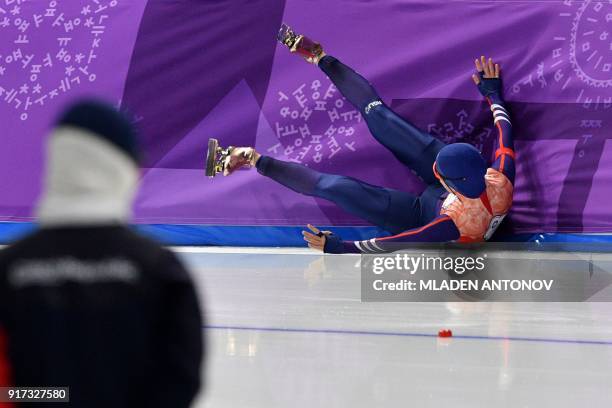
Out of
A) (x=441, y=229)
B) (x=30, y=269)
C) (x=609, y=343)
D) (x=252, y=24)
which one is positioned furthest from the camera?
(x=252, y=24)

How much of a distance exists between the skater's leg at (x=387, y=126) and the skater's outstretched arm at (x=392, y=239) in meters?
0.52

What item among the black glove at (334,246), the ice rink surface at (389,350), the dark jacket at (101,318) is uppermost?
the black glove at (334,246)

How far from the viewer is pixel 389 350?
2.66m

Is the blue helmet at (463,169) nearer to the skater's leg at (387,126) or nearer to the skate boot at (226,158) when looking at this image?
the skater's leg at (387,126)

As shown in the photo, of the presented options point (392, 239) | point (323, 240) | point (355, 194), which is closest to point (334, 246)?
point (323, 240)

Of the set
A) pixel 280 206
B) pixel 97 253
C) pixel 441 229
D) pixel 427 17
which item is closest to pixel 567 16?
pixel 427 17

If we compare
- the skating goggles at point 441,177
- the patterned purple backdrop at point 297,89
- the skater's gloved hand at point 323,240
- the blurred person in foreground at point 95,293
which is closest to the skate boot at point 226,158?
the patterned purple backdrop at point 297,89

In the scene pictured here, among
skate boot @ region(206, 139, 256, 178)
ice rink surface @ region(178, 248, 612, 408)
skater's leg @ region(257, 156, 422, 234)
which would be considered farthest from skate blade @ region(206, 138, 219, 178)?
ice rink surface @ region(178, 248, 612, 408)

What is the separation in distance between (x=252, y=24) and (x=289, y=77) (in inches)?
16.0

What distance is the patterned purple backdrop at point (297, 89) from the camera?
501cm

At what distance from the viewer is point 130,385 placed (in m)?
0.92

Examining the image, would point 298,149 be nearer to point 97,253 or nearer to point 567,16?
point 567,16

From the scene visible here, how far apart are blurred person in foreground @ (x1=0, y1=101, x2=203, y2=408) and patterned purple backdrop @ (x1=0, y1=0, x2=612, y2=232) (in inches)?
165

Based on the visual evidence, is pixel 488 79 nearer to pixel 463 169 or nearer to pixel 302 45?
pixel 463 169
